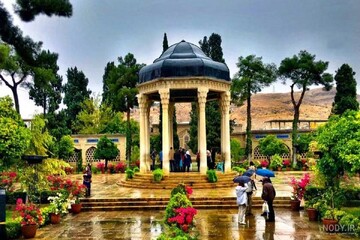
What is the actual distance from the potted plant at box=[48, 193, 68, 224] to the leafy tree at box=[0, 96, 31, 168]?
5.92ft

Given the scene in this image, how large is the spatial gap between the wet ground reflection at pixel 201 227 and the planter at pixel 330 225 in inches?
10.6

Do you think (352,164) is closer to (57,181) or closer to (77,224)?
(77,224)

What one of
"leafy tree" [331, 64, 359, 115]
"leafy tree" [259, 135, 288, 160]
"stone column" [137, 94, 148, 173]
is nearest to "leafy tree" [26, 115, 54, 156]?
"stone column" [137, 94, 148, 173]

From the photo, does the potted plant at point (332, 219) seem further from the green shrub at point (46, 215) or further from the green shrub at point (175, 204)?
the green shrub at point (46, 215)

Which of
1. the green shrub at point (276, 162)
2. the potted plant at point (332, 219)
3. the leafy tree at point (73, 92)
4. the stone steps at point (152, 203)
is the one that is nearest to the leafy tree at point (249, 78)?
the green shrub at point (276, 162)

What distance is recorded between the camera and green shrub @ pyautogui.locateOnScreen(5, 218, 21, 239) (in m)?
10.9

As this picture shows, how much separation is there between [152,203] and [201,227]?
4.40 m

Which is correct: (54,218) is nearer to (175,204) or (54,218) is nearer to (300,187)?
(175,204)

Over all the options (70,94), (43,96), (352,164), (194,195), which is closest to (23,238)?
(194,195)

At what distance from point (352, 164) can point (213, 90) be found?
37.3ft

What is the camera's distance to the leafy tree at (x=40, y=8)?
1428cm

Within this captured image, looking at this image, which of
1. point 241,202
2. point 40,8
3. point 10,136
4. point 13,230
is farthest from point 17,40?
point 241,202

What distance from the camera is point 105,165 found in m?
34.8

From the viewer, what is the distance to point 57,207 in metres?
13.6
